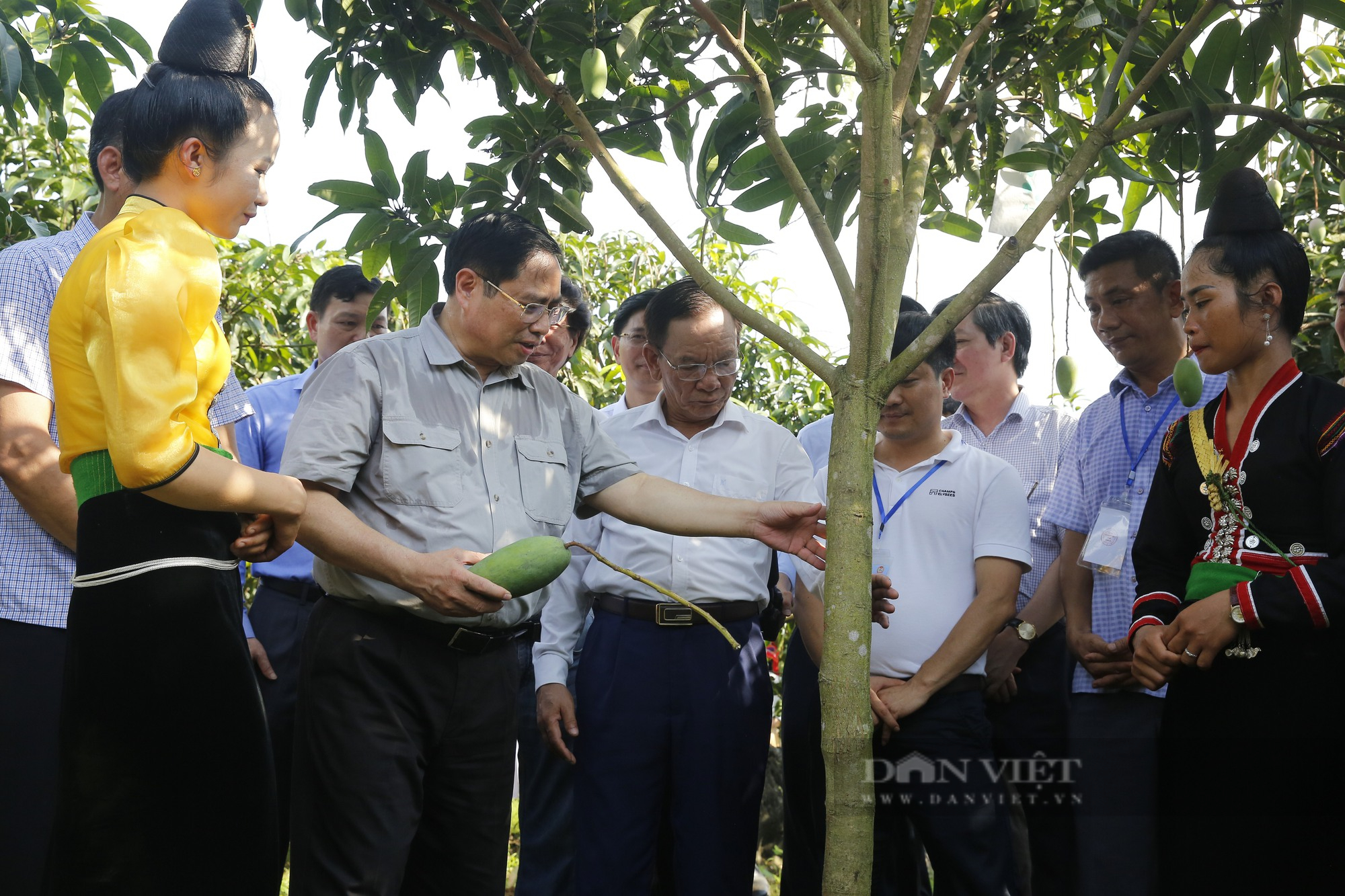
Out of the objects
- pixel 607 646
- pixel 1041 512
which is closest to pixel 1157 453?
pixel 1041 512

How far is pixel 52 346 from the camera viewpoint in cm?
175

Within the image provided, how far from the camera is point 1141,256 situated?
9.85 ft

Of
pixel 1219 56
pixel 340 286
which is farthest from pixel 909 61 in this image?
pixel 340 286

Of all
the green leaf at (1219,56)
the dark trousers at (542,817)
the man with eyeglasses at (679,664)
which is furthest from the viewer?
the dark trousers at (542,817)

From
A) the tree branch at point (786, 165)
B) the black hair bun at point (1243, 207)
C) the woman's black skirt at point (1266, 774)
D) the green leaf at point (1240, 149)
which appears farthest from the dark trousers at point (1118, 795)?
the tree branch at point (786, 165)

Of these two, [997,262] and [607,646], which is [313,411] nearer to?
[607,646]

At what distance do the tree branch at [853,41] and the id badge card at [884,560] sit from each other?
133 centimetres

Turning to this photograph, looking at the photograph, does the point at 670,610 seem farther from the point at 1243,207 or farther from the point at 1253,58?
the point at 1253,58

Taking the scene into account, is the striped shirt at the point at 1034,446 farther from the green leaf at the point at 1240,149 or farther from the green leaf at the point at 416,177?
the green leaf at the point at 416,177

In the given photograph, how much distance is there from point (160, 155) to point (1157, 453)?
8.19 feet

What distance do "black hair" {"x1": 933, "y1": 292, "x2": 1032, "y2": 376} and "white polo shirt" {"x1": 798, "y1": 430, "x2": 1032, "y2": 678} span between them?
0.94 m

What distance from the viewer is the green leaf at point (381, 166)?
246 cm

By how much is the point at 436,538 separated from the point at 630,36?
1.11 m

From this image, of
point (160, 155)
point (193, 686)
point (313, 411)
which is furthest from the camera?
point (313, 411)
